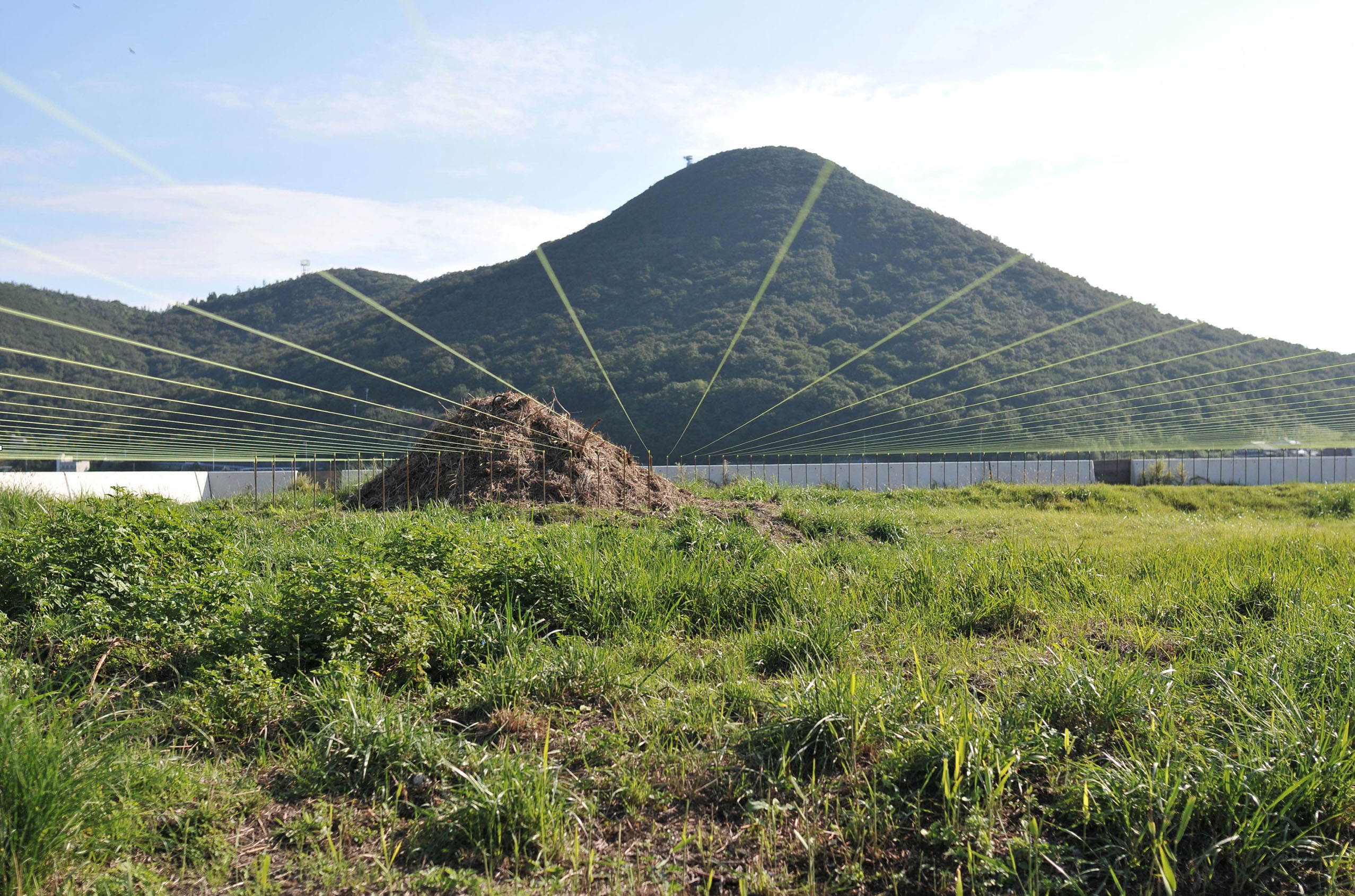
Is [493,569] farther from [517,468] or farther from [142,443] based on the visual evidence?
[142,443]

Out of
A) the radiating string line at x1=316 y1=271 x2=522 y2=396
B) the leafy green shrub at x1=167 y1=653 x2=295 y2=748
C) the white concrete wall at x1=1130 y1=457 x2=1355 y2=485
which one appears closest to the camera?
the leafy green shrub at x1=167 y1=653 x2=295 y2=748

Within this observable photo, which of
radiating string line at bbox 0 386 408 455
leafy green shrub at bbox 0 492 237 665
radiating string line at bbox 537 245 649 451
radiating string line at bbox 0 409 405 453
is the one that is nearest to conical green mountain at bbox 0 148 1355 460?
radiating string line at bbox 537 245 649 451

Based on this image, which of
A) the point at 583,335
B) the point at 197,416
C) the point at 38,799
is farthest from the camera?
the point at 583,335

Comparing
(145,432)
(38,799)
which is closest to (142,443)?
(145,432)

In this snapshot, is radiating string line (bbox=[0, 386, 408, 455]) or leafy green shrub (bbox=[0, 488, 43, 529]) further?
leafy green shrub (bbox=[0, 488, 43, 529])

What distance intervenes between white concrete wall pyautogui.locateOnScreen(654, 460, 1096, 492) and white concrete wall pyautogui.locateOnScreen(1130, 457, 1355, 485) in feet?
8.60

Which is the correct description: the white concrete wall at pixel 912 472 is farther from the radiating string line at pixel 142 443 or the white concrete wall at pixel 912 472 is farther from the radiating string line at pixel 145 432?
the radiating string line at pixel 145 432

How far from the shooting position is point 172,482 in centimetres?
2323

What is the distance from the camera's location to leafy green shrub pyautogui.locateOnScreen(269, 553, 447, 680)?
4043 millimetres

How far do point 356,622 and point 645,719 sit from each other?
66.9 inches

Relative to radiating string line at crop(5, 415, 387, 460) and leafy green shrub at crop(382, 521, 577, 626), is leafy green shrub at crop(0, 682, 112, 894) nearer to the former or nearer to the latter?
leafy green shrub at crop(382, 521, 577, 626)

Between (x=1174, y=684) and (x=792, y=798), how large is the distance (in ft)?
6.82

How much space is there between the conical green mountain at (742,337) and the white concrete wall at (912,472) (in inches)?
72.2

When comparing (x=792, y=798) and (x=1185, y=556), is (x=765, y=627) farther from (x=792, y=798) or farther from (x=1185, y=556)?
(x=1185, y=556)
